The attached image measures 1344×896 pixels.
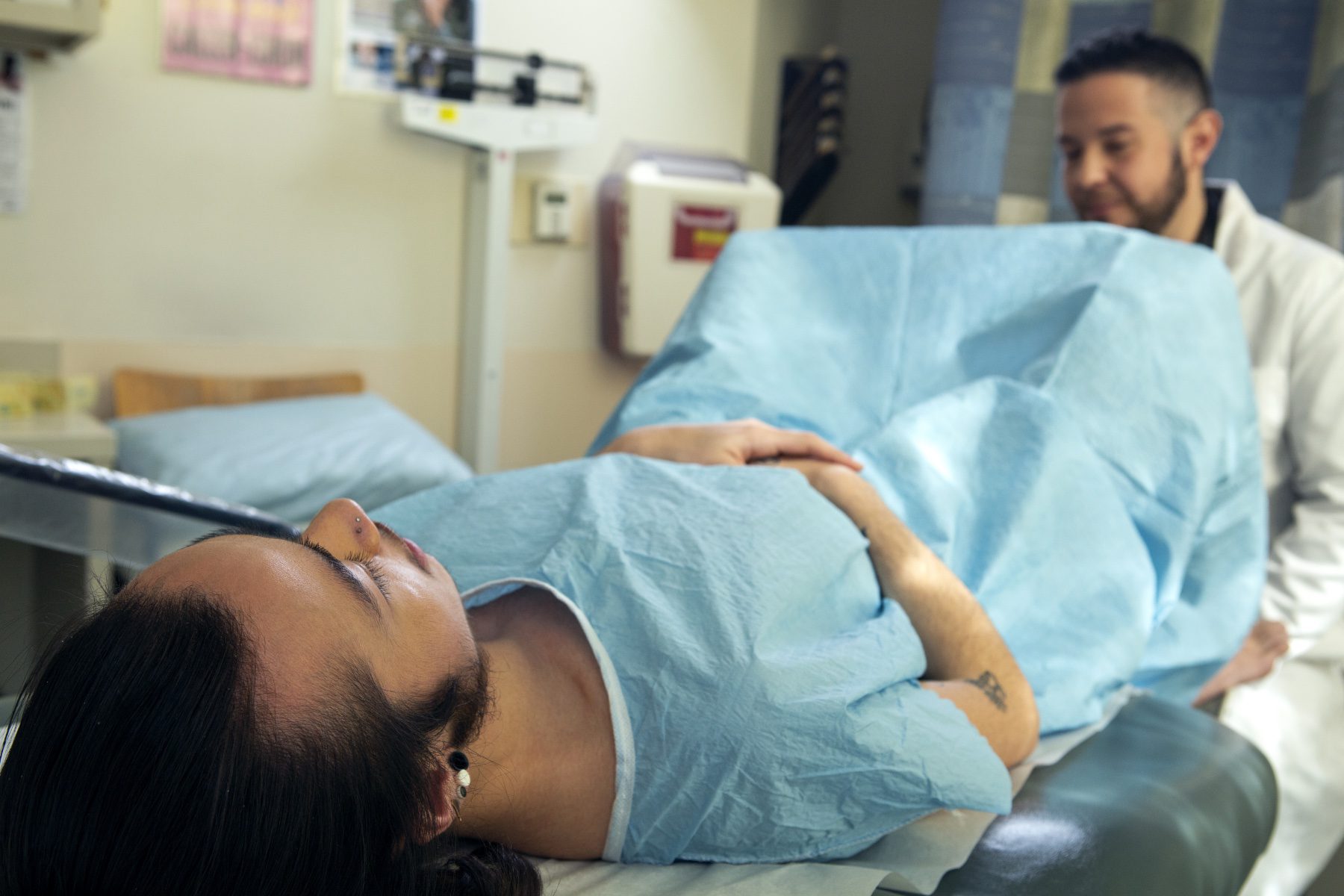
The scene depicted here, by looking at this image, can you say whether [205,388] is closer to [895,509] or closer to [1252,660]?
[895,509]

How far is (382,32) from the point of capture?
266 cm

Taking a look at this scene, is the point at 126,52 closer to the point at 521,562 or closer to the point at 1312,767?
the point at 521,562

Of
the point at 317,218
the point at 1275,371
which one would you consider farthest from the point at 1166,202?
the point at 317,218

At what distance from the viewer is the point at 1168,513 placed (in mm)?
1411

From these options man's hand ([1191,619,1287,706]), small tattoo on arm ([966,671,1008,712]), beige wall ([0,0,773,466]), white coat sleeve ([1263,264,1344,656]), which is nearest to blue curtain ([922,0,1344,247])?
white coat sleeve ([1263,264,1344,656])

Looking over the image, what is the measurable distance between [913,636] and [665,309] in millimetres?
2022

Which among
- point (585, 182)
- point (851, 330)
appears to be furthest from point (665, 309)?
point (851, 330)

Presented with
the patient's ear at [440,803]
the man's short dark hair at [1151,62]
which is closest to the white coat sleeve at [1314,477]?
the man's short dark hair at [1151,62]

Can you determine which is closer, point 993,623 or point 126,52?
point 993,623

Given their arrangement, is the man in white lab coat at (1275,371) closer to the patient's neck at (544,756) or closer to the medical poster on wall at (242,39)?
the patient's neck at (544,756)

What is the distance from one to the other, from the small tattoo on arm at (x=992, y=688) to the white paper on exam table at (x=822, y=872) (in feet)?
0.36

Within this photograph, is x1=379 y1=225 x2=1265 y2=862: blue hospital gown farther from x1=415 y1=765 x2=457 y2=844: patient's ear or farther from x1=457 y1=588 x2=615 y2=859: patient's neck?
x1=415 y1=765 x2=457 y2=844: patient's ear

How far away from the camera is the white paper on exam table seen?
873 mm

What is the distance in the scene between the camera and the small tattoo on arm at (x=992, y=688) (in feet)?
3.51
